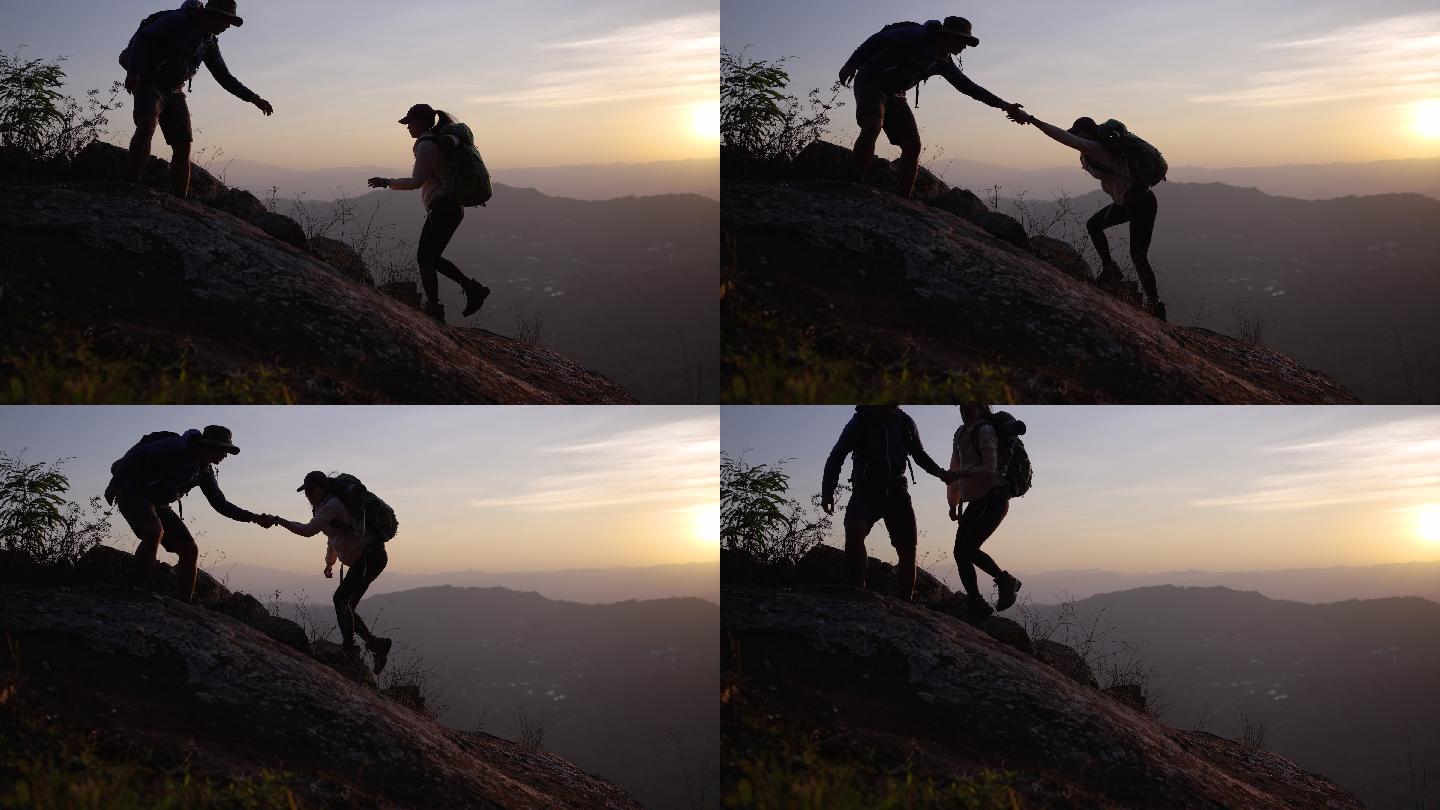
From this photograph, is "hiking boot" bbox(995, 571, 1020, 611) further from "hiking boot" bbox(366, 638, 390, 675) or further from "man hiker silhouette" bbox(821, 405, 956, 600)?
"hiking boot" bbox(366, 638, 390, 675)

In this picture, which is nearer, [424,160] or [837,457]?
[837,457]

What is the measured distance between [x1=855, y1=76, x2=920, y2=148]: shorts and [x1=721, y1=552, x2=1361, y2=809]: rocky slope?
4.70 meters

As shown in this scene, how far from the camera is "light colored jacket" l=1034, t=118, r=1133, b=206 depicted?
417 inches

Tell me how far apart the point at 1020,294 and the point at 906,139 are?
2.02 m

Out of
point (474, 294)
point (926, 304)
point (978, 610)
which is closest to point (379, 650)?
point (474, 294)

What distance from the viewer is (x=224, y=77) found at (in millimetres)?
10461

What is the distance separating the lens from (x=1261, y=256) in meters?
173

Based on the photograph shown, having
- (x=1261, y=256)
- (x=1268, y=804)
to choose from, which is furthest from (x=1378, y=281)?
(x=1268, y=804)

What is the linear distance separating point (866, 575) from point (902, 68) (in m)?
5.27

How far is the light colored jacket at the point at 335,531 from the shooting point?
1077cm

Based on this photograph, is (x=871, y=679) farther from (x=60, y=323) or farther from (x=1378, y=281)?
Result: (x=1378, y=281)

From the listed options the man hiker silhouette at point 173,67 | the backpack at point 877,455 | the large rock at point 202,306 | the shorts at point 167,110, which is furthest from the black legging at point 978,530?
the shorts at point 167,110

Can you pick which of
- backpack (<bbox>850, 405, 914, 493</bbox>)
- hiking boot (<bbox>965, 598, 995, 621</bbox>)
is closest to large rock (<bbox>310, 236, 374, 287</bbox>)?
backpack (<bbox>850, 405, 914, 493</bbox>)

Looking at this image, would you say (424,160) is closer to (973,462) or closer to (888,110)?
(888,110)
